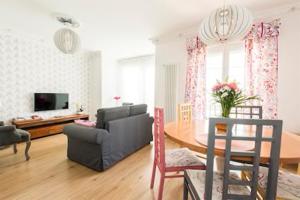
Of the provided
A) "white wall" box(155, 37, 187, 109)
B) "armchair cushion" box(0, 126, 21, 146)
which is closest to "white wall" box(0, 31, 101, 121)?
"armchair cushion" box(0, 126, 21, 146)

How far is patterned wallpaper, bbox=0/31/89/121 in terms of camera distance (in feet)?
12.5

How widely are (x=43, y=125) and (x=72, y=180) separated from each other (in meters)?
2.59

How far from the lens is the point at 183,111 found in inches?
89.0

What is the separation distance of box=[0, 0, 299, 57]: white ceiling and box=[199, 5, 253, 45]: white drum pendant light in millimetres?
1076

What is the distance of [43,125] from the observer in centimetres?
411

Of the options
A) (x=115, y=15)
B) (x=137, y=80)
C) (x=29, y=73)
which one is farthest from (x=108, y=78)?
(x=115, y=15)

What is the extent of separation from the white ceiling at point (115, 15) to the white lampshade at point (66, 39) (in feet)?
1.62

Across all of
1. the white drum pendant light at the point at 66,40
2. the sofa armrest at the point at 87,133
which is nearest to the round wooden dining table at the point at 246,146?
the sofa armrest at the point at 87,133

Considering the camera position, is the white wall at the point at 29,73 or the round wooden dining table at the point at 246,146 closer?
the round wooden dining table at the point at 246,146

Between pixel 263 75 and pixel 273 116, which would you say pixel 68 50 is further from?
pixel 273 116

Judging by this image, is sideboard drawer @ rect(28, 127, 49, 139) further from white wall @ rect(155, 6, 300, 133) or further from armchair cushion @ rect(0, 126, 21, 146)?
white wall @ rect(155, 6, 300, 133)

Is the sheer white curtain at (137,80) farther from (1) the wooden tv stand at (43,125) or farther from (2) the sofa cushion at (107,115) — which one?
(2) the sofa cushion at (107,115)

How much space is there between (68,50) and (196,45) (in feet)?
8.19

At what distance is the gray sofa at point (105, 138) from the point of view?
7.67 feet
